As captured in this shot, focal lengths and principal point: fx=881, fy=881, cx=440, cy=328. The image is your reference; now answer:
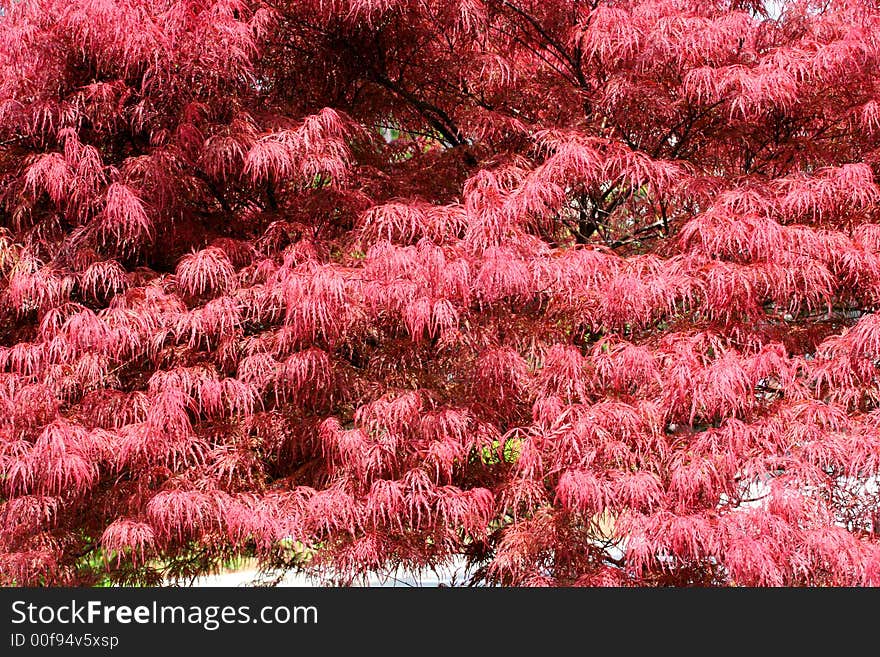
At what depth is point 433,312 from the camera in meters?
2.96

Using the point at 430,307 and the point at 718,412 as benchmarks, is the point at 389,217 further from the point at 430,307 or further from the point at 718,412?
the point at 718,412

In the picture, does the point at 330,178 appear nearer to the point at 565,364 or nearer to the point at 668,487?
the point at 565,364

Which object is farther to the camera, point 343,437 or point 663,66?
point 663,66

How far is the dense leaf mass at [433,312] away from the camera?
292cm

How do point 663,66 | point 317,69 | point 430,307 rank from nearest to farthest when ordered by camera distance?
point 430,307 → point 663,66 → point 317,69

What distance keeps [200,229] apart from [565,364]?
1.58m

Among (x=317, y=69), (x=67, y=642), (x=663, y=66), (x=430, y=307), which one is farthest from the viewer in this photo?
(x=317, y=69)

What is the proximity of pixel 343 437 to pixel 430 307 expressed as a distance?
0.53 metres

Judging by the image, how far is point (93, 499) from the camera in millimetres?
3260

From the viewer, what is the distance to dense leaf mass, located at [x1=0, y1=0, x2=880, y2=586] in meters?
2.92


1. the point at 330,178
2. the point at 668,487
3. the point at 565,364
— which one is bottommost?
the point at 668,487

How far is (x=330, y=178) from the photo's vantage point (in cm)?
353

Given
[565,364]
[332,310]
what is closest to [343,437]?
[332,310]

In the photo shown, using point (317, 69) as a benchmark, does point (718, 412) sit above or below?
below
